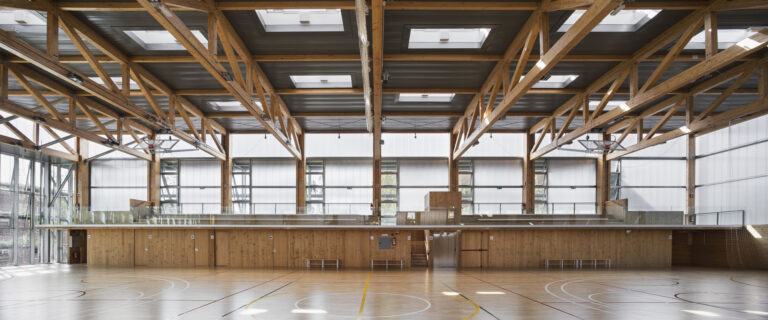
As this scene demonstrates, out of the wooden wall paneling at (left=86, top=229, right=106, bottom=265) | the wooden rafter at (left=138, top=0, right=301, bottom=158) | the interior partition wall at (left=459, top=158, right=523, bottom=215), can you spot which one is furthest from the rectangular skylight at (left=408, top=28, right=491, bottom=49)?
the wooden wall paneling at (left=86, top=229, right=106, bottom=265)

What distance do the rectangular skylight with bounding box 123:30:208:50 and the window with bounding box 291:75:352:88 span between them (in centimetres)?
588

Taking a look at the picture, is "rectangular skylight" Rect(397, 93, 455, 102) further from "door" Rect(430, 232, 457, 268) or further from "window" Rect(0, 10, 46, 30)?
"window" Rect(0, 10, 46, 30)

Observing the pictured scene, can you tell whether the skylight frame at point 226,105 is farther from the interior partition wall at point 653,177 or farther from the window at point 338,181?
the interior partition wall at point 653,177

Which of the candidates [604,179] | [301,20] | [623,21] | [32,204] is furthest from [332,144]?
[623,21]

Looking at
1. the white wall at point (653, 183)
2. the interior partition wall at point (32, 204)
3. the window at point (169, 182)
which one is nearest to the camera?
the interior partition wall at point (32, 204)

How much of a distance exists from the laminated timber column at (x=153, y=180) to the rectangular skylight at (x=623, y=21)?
29487mm

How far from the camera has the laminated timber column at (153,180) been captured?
117ft

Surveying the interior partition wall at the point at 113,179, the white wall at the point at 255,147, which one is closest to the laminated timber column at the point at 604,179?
the white wall at the point at 255,147

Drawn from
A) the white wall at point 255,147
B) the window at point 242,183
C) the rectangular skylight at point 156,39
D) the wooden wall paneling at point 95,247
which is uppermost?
the rectangular skylight at point 156,39

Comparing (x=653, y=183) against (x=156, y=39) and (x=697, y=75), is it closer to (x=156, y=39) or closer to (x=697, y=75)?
(x=697, y=75)

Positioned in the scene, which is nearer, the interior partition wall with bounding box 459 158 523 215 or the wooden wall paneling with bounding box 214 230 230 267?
the wooden wall paneling with bounding box 214 230 230 267

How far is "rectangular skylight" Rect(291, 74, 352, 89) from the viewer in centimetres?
2434

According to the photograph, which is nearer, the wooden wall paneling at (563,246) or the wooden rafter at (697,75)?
the wooden rafter at (697,75)

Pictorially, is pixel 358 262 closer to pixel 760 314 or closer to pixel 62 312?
pixel 62 312
